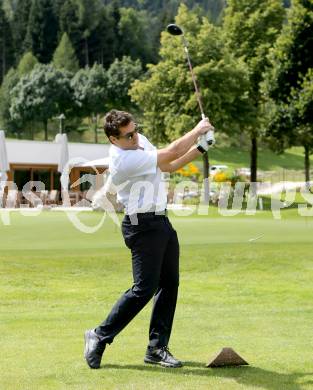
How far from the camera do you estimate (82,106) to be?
124 metres

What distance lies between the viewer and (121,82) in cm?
12375

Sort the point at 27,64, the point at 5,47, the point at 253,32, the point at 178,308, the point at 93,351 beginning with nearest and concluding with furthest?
1. the point at 93,351
2. the point at 178,308
3. the point at 253,32
4. the point at 27,64
5. the point at 5,47

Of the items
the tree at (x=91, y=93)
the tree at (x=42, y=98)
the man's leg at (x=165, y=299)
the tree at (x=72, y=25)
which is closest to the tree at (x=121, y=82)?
the tree at (x=91, y=93)

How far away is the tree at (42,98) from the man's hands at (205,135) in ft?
380

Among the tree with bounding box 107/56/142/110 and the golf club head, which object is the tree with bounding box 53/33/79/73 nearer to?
the tree with bounding box 107/56/142/110

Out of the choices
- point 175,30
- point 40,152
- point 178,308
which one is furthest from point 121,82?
point 175,30

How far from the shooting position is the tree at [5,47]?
566 feet

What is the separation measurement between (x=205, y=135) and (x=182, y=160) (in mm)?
358

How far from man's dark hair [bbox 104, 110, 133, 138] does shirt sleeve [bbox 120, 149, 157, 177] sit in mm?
231

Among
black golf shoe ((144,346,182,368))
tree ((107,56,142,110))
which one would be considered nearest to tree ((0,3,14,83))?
tree ((107,56,142,110))

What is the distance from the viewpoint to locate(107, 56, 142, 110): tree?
123625 mm

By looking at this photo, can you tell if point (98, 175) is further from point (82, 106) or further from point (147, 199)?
point (82, 106)

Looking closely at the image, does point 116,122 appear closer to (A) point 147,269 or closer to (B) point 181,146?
(B) point 181,146

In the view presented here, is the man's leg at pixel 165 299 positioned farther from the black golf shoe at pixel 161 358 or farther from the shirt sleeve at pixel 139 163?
the shirt sleeve at pixel 139 163
